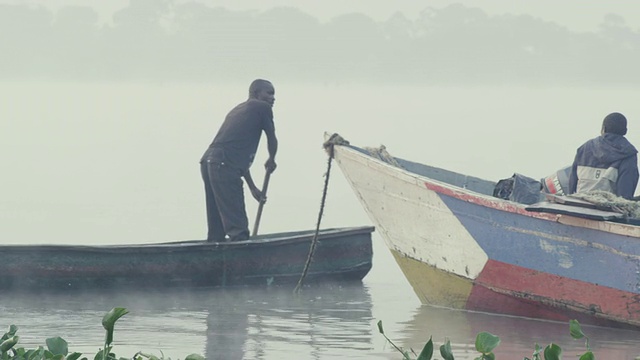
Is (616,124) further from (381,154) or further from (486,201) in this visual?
(381,154)

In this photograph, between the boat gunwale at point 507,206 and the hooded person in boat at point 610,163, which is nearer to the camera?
the boat gunwale at point 507,206

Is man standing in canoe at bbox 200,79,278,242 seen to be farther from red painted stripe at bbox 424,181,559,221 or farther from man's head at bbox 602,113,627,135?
man's head at bbox 602,113,627,135

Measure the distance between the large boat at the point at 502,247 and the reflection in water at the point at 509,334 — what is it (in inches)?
3.9

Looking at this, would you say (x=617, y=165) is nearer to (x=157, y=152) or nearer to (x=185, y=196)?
(x=185, y=196)

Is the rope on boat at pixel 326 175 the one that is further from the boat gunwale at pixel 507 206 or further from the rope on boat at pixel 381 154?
the boat gunwale at pixel 507 206

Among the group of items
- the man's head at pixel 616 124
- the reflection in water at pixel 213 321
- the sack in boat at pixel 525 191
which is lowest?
the reflection in water at pixel 213 321

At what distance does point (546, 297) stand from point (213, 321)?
2223 mm

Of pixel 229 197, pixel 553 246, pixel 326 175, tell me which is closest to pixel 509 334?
pixel 553 246

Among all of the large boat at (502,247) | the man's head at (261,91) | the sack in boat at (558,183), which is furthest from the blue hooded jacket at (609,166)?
the man's head at (261,91)

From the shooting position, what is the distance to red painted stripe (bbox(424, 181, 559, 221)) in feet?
30.9

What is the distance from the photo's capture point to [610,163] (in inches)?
384

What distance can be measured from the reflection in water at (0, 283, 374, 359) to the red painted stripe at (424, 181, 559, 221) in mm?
1012

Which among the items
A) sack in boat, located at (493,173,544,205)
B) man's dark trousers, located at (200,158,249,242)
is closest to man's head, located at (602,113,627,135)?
sack in boat, located at (493,173,544,205)

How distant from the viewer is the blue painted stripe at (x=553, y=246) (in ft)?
30.2
